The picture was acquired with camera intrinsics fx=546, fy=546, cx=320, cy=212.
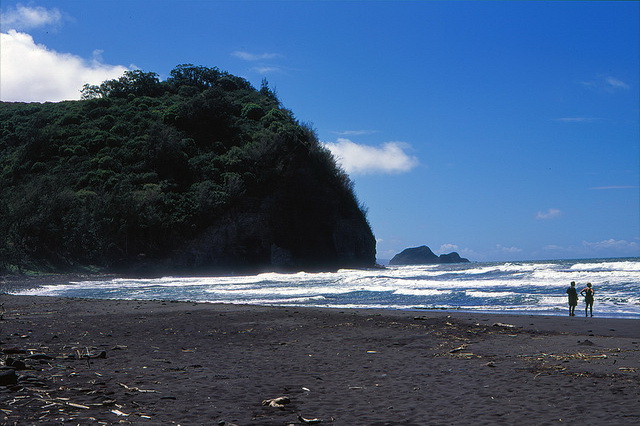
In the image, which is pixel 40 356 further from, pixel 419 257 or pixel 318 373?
pixel 419 257

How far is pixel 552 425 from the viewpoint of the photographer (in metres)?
4.30

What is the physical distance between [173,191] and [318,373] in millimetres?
50870

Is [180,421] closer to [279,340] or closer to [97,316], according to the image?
[279,340]

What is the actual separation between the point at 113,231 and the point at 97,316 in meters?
37.8

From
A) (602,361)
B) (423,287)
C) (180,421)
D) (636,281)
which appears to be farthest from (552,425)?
(636,281)

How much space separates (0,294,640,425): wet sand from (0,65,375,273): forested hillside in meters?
34.5

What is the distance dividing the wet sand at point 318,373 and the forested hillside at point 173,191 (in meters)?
34.5

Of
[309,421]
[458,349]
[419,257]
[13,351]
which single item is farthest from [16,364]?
[419,257]

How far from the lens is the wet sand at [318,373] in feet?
14.9

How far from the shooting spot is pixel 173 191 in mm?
55000

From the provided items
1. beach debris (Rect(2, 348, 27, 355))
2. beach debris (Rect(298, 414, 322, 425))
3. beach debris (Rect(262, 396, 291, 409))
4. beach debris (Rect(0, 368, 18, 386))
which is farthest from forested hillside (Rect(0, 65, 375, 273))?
beach debris (Rect(298, 414, 322, 425))

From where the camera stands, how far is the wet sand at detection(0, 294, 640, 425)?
455 centimetres

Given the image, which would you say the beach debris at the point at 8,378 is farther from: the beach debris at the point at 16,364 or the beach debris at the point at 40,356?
the beach debris at the point at 40,356

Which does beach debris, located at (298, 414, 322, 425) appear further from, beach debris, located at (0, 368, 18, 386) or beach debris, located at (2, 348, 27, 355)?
beach debris, located at (2, 348, 27, 355)
